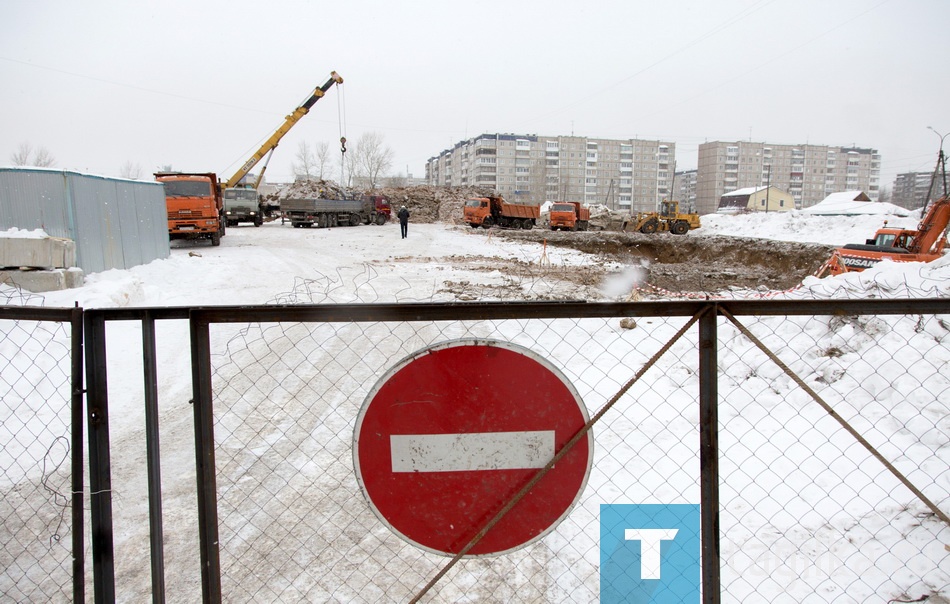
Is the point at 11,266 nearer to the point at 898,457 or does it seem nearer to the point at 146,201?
the point at 146,201

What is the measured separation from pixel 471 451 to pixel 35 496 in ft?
13.5

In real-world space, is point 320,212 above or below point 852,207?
below

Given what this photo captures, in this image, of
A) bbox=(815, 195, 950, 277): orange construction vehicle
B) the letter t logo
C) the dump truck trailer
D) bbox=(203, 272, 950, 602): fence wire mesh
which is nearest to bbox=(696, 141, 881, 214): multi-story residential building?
the dump truck trailer

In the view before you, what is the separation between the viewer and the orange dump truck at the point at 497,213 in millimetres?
43906

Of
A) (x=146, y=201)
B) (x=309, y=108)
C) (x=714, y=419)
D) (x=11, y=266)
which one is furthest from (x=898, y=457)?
(x=309, y=108)

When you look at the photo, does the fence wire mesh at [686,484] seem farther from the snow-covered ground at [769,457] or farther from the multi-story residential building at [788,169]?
the multi-story residential building at [788,169]

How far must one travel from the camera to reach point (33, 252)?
10.3m

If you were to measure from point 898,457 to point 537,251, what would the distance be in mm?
22799

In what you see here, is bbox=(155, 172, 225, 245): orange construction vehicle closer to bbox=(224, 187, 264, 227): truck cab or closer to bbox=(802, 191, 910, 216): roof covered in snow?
bbox=(224, 187, 264, 227): truck cab

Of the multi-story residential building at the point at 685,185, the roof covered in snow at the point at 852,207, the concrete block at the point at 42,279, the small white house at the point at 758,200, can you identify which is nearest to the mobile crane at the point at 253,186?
the concrete block at the point at 42,279

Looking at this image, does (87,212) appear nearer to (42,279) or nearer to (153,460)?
(42,279)

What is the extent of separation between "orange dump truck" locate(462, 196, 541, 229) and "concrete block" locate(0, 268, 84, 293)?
34425 millimetres

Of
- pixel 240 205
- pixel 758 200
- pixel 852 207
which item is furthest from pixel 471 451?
pixel 758 200

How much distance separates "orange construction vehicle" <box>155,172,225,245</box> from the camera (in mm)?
24141
